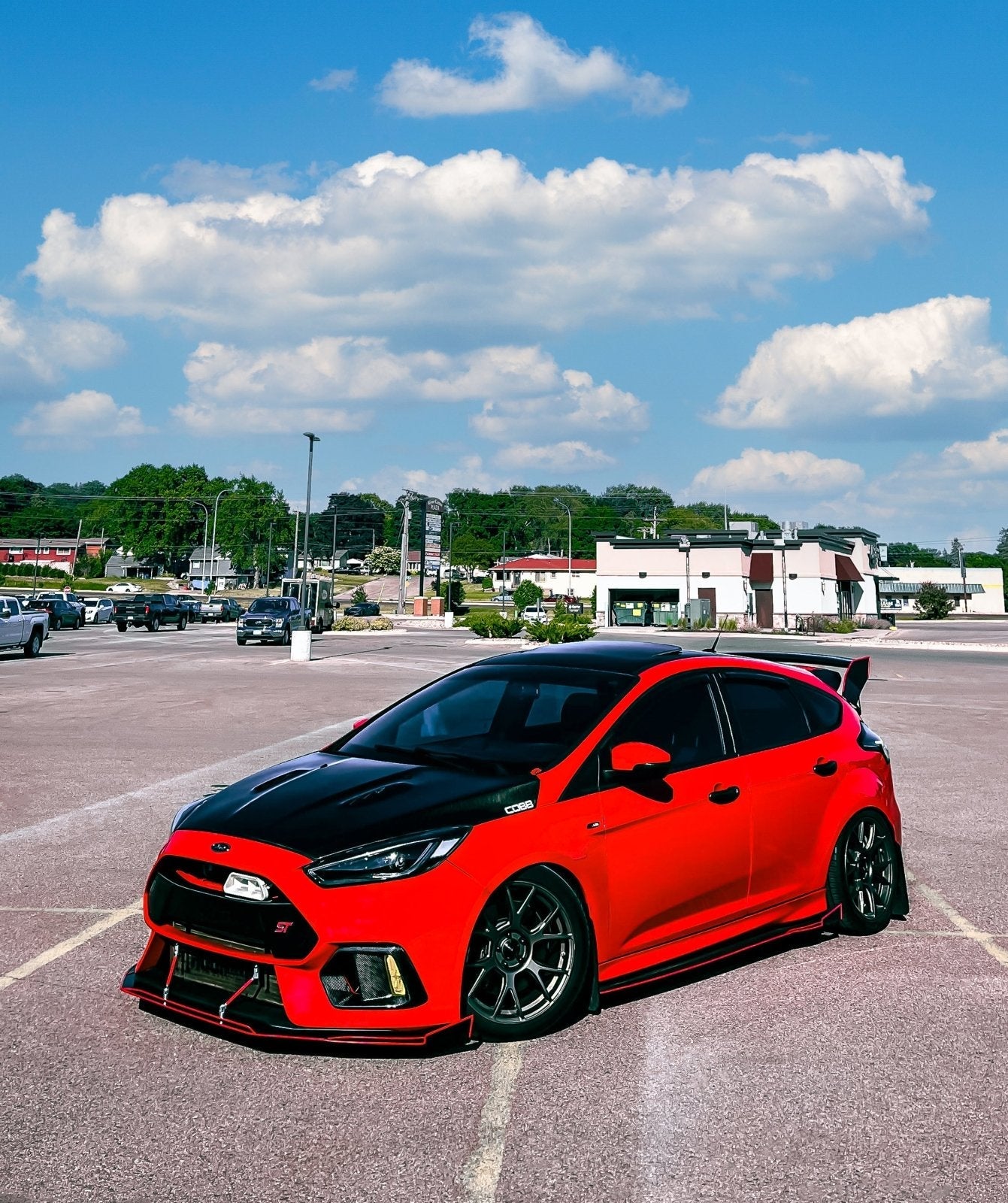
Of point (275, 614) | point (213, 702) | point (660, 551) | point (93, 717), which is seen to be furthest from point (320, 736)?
point (660, 551)

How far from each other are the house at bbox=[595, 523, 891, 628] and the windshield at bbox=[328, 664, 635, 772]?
6925 cm

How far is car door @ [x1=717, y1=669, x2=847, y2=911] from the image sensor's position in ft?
18.6

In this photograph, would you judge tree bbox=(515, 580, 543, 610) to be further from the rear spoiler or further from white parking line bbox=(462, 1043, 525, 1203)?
white parking line bbox=(462, 1043, 525, 1203)

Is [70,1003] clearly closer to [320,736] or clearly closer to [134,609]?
[320,736]

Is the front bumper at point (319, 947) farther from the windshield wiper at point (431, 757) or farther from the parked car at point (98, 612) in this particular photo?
the parked car at point (98, 612)

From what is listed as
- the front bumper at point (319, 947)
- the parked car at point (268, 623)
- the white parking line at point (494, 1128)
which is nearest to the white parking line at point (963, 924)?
the white parking line at point (494, 1128)

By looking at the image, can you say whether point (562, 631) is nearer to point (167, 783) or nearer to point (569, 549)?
point (167, 783)

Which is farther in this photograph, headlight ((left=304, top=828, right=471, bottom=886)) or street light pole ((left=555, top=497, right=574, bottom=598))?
street light pole ((left=555, top=497, right=574, bottom=598))

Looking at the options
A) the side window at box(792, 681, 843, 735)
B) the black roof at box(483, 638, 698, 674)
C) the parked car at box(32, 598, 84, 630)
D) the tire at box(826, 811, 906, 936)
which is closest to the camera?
the black roof at box(483, 638, 698, 674)

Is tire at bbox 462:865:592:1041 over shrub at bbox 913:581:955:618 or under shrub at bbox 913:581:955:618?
under

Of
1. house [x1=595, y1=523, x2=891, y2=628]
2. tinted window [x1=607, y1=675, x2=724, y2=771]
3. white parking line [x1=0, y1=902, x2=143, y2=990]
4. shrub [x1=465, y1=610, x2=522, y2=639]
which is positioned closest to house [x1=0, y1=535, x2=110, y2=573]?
house [x1=595, y1=523, x2=891, y2=628]

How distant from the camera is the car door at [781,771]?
568 cm

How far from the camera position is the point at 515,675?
600 centimetres

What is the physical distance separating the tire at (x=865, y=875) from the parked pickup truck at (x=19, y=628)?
30.6 m
